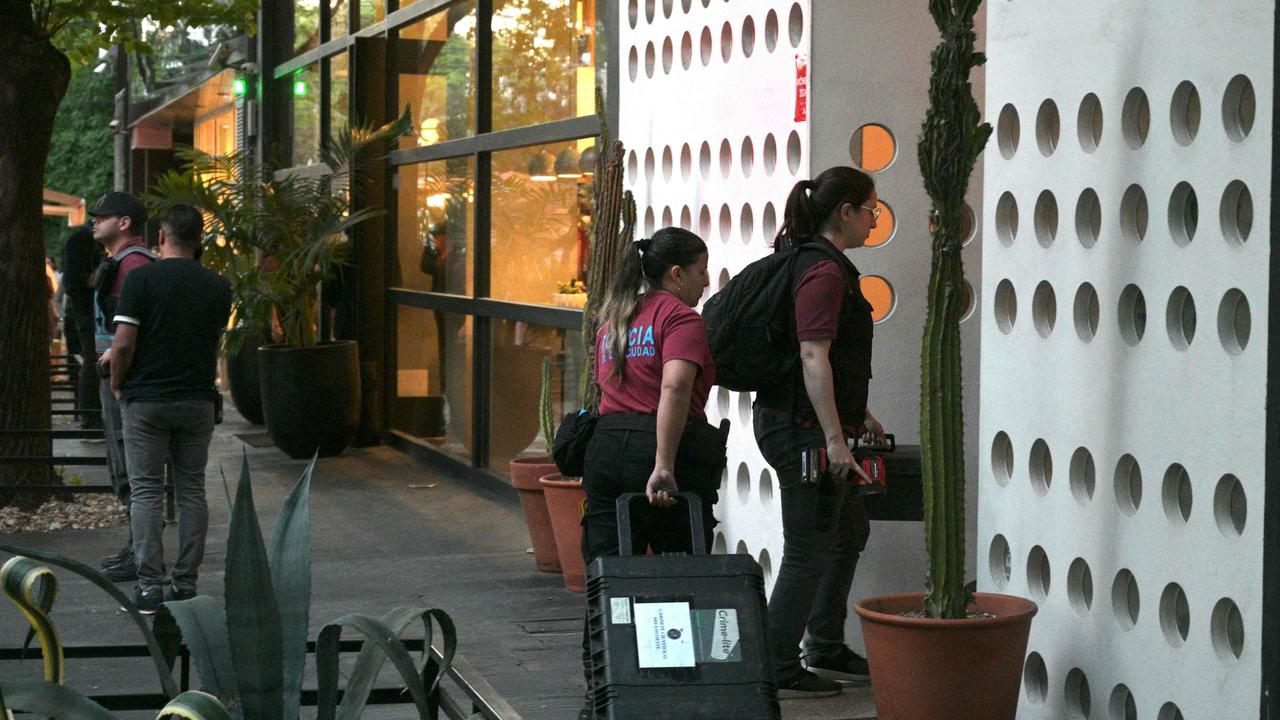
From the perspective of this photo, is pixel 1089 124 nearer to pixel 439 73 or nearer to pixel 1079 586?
pixel 1079 586

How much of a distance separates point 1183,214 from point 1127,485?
768mm

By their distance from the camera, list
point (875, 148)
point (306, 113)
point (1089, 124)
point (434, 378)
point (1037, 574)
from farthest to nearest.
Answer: point (306, 113) < point (434, 378) < point (875, 148) < point (1037, 574) < point (1089, 124)

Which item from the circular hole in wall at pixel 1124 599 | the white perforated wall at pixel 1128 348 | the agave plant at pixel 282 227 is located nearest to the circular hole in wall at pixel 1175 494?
the white perforated wall at pixel 1128 348

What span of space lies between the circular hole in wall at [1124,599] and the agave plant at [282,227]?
31.7ft

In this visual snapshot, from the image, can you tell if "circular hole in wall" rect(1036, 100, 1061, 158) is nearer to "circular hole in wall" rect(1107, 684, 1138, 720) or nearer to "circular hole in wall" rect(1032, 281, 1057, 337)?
"circular hole in wall" rect(1032, 281, 1057, 337)

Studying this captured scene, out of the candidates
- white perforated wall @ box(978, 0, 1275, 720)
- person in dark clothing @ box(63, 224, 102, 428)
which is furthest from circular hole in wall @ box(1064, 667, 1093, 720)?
person in dark clothing @ box(63, 224, 102, 428)

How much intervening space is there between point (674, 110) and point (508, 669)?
291 cm

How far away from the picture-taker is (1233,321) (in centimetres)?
401

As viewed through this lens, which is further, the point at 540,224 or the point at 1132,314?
the point at 540,224

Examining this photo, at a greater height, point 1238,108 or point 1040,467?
point 1238,108

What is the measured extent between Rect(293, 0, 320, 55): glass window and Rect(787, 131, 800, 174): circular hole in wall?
10436 millimetres

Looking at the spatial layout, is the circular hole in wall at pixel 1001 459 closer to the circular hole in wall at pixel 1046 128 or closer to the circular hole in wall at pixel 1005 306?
the circular hole in wall at pixel 1005 306

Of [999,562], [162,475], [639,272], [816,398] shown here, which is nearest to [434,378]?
[162,475]

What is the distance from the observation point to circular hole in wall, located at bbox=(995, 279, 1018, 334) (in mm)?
5062
